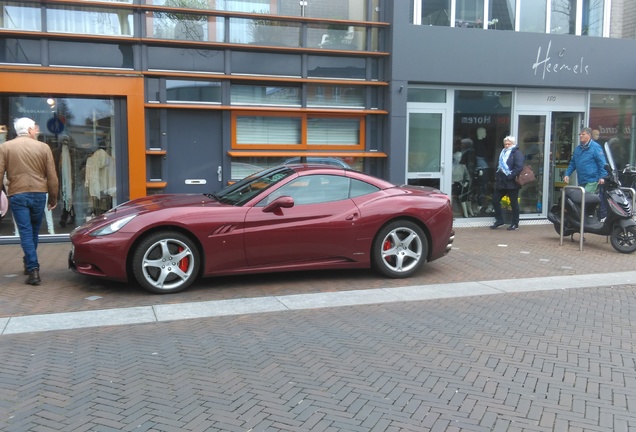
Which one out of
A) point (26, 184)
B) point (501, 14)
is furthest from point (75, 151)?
point (501, 14)

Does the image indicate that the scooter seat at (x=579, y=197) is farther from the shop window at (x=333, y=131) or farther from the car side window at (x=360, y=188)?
the car side window at (x=360, y=188)

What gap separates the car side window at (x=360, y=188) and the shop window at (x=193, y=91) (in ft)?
14.7

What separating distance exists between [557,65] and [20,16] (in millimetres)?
10779

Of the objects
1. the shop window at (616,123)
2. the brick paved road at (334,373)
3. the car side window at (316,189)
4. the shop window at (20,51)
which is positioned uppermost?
the shop window at (20,51)

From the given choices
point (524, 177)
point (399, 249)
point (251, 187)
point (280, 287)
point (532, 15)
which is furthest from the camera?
point (532, 15)

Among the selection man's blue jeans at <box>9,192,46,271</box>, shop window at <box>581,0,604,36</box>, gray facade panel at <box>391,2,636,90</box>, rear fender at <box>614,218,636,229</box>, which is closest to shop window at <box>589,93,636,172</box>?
gray facade panel at <box>391,2,636,90</box>

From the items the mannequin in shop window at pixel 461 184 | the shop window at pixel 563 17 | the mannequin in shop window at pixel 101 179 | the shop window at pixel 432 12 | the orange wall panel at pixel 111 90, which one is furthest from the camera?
the shop window at pixel 563 17

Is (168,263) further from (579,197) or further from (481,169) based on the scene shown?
(481,169)

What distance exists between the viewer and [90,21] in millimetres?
10062

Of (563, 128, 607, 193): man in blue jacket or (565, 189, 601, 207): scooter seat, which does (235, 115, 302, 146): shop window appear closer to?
(565, 189, 601, 207): scooter seat

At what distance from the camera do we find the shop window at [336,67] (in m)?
11.5

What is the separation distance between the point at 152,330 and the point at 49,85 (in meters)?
6.17

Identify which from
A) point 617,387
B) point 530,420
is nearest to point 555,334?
point 617,387

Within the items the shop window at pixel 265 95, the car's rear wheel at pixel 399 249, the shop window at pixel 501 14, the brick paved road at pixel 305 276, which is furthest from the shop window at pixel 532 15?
the car's rear wheel at pixel 399 249
